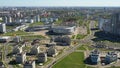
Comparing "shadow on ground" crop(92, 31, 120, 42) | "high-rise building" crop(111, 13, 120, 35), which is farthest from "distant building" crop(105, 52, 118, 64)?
"high-rise building" crop(111, 13, 120, 35)

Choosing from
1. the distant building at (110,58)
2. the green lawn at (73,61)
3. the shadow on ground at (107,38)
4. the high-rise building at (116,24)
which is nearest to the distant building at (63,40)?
the shadow on ground at (107,38)

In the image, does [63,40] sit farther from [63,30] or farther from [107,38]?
[63,30]

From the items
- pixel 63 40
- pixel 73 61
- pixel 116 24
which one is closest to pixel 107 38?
pixel 116 24

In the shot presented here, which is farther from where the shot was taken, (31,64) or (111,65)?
(111,65)

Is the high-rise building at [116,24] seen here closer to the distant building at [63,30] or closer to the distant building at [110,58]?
the distant building at [63,30]

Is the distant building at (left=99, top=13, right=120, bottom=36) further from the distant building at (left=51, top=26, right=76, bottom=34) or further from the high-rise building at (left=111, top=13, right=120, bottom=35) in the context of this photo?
the distant building at (left=51, top=26, right=76, bottom=34)

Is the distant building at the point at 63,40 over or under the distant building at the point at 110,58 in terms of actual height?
over

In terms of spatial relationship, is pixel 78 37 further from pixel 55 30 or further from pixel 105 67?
pixel 105 67

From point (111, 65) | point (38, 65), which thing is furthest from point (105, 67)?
point (38, 65)
